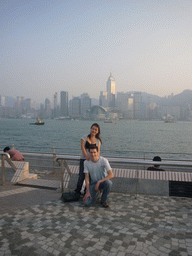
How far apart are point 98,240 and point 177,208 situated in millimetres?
1953

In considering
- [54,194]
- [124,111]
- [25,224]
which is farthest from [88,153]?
[124,111]

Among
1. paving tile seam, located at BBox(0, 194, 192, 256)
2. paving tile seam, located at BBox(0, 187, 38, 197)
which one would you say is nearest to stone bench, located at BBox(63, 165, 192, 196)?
paving tile seam, located at BBox(0, 194, 192, 256)

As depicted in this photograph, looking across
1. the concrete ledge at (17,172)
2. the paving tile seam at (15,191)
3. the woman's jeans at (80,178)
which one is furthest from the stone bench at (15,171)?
the woman's jeans at (80,178)

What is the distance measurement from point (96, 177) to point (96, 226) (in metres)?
1.23

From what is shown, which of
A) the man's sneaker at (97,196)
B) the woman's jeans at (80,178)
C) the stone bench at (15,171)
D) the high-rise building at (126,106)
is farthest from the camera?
the high-rise building at (126,106)

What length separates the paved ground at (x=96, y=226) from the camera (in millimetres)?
3004

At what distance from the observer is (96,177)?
186 inches

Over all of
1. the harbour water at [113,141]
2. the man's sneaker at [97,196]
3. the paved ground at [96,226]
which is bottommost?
the harbour water at [113,141]

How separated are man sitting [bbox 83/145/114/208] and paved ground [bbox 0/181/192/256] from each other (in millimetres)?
216

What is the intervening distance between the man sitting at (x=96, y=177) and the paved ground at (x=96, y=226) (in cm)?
22

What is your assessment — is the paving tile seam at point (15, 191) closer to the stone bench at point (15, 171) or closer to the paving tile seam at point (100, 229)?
the stone bench at point (15, 171)

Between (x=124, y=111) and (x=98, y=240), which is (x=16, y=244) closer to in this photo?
(x=98, y=240)

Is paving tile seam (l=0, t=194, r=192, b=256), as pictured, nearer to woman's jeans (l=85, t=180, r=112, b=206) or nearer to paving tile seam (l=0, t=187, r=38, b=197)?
woman's jeans (l=85, t=180, r=112, b=206)

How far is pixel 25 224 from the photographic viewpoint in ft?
12.2
